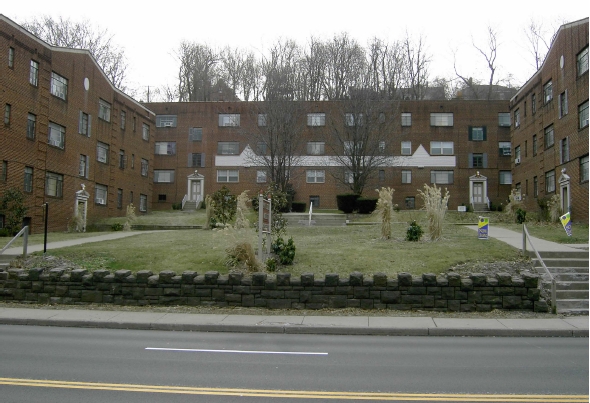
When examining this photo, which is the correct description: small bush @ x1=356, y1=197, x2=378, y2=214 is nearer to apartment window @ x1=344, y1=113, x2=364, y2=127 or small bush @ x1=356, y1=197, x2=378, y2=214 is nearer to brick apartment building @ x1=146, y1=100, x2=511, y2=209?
apartment window @ x1=344, y1=113, x2=364, y2=127

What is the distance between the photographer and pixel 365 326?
10820mm

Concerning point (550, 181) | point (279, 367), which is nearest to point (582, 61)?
point (550, 181)

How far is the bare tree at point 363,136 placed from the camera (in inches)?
1543

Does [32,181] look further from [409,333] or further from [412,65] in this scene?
[412,65]

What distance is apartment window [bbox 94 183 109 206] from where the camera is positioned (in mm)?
37719

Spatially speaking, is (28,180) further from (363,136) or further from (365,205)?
(363,136)

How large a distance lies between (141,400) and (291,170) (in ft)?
107

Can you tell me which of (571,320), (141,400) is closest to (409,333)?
(571,320)

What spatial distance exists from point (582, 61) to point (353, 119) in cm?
1541

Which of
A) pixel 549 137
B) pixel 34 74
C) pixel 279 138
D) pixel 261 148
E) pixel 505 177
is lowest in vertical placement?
pixel 505 177

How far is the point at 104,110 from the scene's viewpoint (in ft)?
128

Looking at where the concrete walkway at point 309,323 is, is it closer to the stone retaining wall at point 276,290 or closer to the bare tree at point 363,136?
the stone retaining wall at point 276,290

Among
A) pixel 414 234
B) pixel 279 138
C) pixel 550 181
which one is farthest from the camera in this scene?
pixel 550 181

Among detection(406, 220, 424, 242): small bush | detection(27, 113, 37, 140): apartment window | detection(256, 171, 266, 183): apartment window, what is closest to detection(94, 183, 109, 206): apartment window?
detection(27, 113, 37, 140): apartment window
